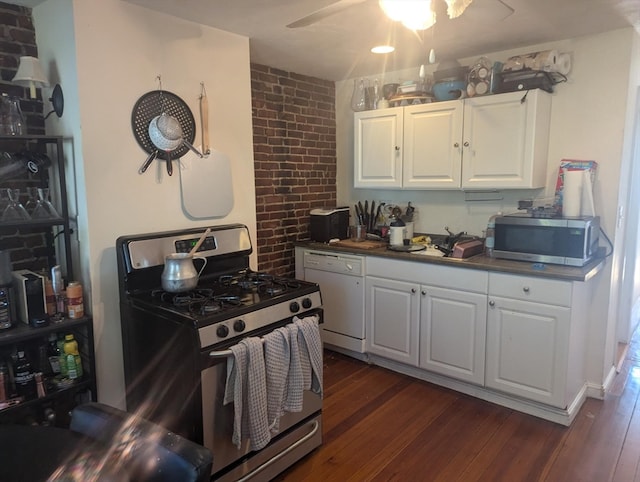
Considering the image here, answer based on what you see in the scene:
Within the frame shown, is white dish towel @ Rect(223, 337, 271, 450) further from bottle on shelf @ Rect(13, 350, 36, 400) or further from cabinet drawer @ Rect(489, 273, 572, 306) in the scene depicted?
cabinet drawer @ Rect(489, 273, 572, 306)

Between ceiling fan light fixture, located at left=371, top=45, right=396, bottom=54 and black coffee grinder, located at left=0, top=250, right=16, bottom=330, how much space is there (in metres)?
2.35

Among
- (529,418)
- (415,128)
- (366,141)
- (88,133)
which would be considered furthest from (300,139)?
(529,418)

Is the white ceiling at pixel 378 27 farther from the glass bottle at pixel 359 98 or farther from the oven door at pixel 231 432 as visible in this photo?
the oven door at pixel 231 432

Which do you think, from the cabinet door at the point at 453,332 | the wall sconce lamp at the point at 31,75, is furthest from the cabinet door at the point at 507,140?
the wall sconce lamp at the point at 31,75

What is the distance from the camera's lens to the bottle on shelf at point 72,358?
2.08 m

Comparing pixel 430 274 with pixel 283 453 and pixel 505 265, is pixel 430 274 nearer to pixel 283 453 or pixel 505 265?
pixel 505 265

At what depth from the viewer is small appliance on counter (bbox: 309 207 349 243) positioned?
349 centimetres

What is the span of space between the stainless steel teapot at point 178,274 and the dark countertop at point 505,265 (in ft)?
4.66

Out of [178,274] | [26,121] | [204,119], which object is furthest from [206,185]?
[26,121]

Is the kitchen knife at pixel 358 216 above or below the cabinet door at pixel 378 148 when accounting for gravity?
below

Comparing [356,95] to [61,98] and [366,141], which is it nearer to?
[366,141]

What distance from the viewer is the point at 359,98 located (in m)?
3.60

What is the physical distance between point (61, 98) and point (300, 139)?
1.87m

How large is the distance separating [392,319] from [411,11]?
2.12 m
